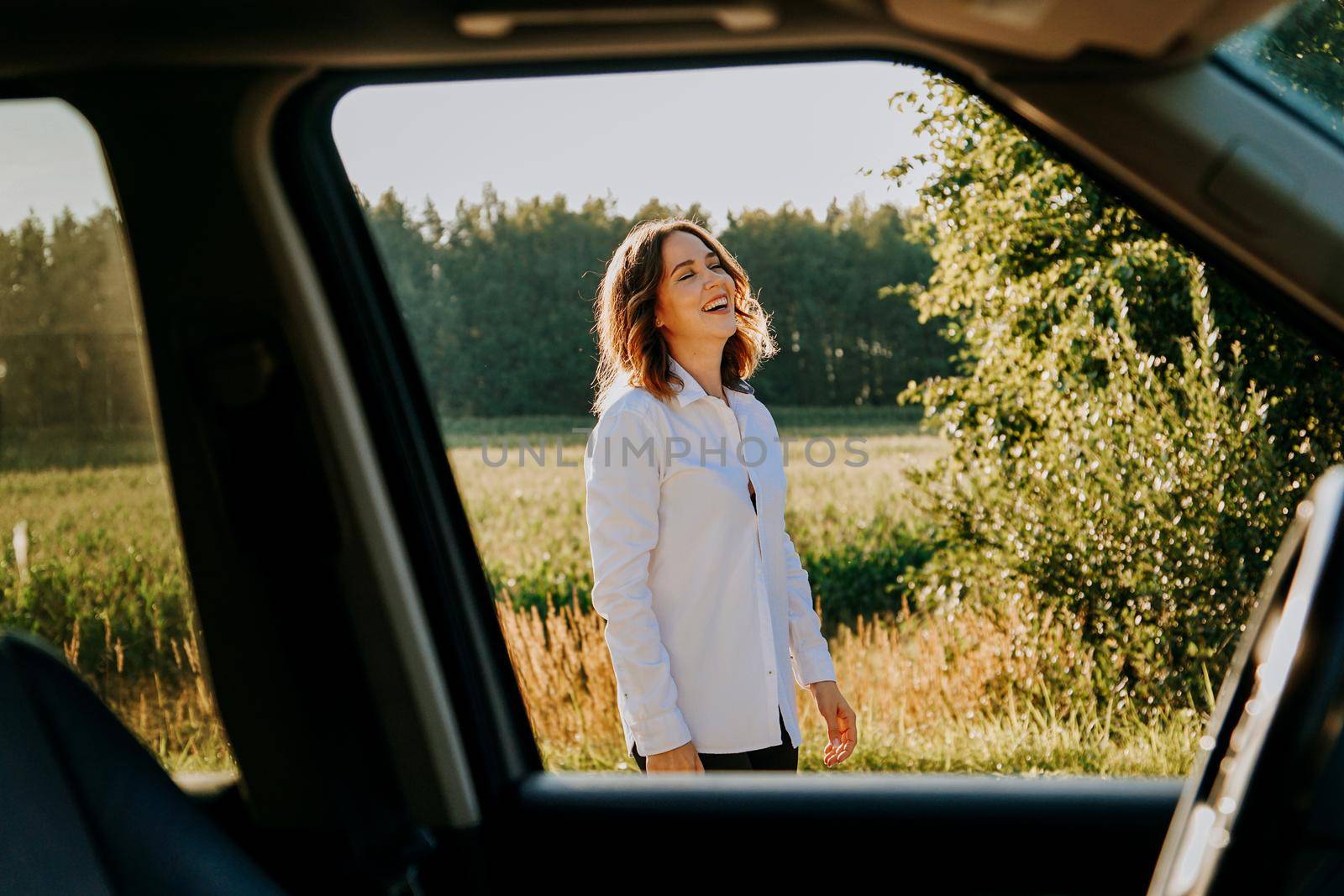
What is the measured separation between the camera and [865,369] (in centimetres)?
1747

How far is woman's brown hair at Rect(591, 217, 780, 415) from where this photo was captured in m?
2.62

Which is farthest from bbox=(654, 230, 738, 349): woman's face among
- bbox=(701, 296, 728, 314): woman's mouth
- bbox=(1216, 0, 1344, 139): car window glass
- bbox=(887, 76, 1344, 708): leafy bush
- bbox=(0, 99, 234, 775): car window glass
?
bbox=(887, 76, 1344, 708): leafy bush

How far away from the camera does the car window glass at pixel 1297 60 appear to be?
126 centimetres

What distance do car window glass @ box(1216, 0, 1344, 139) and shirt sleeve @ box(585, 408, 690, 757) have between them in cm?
137

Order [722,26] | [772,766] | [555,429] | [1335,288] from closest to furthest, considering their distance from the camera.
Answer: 1. [1335,288]
2. [722,26]
3. [772,766]
4. [555,429]

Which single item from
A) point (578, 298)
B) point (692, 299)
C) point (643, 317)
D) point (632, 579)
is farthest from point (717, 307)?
point (578, 298)

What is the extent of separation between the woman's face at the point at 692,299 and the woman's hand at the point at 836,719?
2.46 feet

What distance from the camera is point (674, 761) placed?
2354 millimetres

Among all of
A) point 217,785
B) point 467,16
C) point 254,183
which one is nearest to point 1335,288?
point 467,16

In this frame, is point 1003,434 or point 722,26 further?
point 1003,434

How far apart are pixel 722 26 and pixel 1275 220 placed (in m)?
0.64

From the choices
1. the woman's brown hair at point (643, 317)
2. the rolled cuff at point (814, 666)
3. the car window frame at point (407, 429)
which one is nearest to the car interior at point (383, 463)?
the car window frame at point (407, 429)

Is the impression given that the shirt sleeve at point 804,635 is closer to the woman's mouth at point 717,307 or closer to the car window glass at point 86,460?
the woman's mouth at point 717,307

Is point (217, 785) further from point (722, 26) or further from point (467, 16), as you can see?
point (722, 26)
